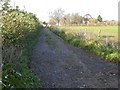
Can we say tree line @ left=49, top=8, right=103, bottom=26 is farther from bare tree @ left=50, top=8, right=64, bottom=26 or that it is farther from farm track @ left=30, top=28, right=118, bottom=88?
farm track @ left=30, top=28, right=118, bottom=88

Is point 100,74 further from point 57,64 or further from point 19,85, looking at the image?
point 19,85

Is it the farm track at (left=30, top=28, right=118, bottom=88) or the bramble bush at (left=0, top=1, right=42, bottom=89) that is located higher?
the bramble bush at (left=0, top=1, right=42, bottom=89)

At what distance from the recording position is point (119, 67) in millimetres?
13727

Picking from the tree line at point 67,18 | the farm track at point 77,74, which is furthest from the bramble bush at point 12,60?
the tree line at point 67,18

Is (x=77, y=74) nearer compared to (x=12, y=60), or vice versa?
(x=12, y=60)

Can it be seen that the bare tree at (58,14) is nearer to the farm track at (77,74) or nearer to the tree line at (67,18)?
the tree line at (67,18)

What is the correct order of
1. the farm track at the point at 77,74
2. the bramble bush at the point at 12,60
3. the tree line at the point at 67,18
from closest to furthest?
the bramble bush at the point at 12,60 < the farm track at the point at 77,74 < the tree line at the point at 67,18

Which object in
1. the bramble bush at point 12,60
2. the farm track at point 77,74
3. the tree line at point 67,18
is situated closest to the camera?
the bramble bush at point 12,60

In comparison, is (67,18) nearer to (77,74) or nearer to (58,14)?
(58,14)

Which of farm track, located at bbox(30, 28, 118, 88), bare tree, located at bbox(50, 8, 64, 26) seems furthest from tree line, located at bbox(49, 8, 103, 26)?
farm track, located at bbox(30, 28, 118, 88)

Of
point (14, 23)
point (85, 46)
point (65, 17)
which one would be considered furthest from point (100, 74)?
point (65, 17)

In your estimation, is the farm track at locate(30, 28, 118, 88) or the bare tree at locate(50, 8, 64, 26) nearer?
the farm track at locate(30, 28, 118, 88)

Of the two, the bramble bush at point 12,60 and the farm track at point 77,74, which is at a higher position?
the bramble bush at point 12,60

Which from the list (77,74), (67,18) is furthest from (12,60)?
(67,18)
